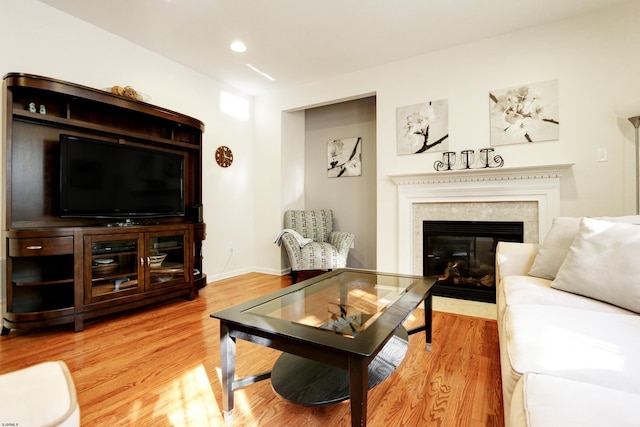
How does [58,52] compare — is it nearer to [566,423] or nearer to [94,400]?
[94,400]

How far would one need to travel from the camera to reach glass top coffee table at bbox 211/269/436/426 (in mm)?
971

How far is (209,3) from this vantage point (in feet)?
8.12

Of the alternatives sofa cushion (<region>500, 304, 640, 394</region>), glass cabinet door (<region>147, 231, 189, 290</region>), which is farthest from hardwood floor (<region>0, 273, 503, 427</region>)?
sofa cushion (<region>500, 304, 640, 394</region>)

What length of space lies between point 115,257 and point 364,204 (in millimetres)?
2953

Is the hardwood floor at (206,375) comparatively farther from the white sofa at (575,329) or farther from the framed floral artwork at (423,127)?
the framed floral artwork at (423,127)

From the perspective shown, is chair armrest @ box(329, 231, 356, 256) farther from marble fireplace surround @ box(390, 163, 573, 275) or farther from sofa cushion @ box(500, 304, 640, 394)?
sofa cushion @ box(500, 304, 640, 394)

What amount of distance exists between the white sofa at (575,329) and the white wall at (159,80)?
3256 mm

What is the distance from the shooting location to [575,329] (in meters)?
1.07

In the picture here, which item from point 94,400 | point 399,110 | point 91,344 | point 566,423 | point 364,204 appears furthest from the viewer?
point 364,204

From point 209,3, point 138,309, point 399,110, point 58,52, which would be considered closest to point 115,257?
point 138,309

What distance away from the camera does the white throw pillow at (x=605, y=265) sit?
1314 mm

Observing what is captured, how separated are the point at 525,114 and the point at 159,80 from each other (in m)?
3.75

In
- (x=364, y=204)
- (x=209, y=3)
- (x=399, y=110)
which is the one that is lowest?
(x=364, y=204)

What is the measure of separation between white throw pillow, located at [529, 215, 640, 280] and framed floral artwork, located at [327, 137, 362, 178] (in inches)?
106
